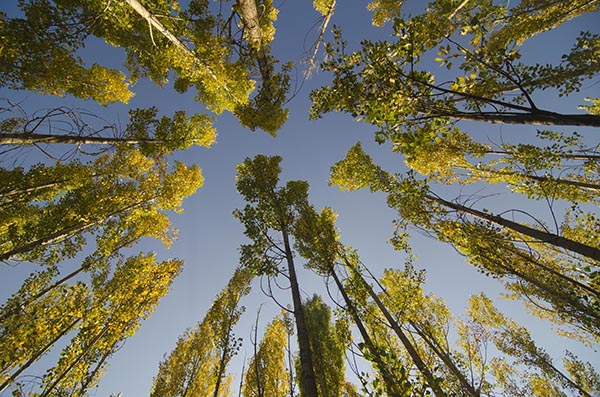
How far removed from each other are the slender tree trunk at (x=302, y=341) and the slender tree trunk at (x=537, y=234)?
4829 millimetres

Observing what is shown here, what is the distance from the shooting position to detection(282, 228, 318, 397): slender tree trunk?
3.63 m

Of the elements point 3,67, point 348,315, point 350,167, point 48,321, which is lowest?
point 348,315

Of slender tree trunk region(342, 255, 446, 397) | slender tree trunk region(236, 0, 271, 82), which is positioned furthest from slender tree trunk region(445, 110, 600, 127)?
slender tree trunk region(236, 0, 271, 82)

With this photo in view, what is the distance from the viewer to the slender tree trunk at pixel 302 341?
3.63 m

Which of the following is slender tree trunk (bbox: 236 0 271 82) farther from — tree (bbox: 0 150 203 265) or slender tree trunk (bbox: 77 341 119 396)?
slender tree trunk (bbox: 77 341 119 396)

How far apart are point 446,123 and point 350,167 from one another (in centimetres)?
782

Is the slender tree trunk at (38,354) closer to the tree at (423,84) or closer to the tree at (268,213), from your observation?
the tree at (268,213)

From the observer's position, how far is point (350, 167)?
406 inches

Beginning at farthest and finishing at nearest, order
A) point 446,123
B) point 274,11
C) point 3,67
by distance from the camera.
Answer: point 274,11 < point 3,67 < point 446,123

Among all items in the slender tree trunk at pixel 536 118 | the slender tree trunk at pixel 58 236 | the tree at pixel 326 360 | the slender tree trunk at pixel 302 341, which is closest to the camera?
the slender tree trunk at pixel 536 118

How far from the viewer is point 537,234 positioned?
5.84m

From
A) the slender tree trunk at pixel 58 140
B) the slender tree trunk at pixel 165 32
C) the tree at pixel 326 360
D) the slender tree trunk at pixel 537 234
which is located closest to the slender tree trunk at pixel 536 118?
the slender tree trunk at pixel 537 234

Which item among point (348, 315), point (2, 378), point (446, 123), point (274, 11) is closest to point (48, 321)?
point (2, 378)

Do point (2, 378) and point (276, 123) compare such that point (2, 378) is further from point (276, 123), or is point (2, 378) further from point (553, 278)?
point (553, 278)
